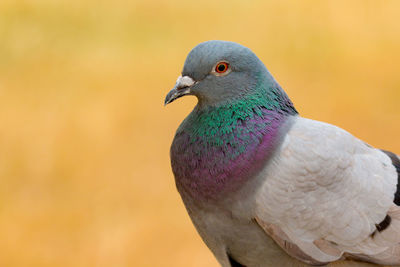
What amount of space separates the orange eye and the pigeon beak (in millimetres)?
109

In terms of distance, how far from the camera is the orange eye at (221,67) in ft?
7.72

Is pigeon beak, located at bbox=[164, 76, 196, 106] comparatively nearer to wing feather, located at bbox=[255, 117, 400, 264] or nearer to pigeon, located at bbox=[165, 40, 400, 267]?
pigeon, located at bbox=[165, 40, 400, 267]

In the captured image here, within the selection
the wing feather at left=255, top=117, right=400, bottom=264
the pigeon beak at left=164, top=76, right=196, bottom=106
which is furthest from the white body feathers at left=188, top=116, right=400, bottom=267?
the pigeon beak at left=164, top=76, right=196, bottom=106

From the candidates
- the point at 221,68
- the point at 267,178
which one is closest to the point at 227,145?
the point at 267,178

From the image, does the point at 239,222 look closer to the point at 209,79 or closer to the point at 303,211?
the point at 303,211

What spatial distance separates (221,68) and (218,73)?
24 millimetres

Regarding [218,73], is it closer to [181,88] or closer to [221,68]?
[221,68]

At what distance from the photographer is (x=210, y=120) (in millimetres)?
2439

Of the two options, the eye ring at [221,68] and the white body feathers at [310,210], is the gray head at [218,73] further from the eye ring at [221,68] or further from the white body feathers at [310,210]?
the white body feathers at [310,210]

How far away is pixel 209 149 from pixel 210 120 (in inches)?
4.9

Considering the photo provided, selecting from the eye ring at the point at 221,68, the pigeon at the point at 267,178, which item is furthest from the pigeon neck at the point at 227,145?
the eye ring at the point at 221,68

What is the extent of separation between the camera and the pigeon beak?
2295mm

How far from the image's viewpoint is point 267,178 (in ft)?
7.70

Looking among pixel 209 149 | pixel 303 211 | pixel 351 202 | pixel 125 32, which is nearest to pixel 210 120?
pixel 209 149
